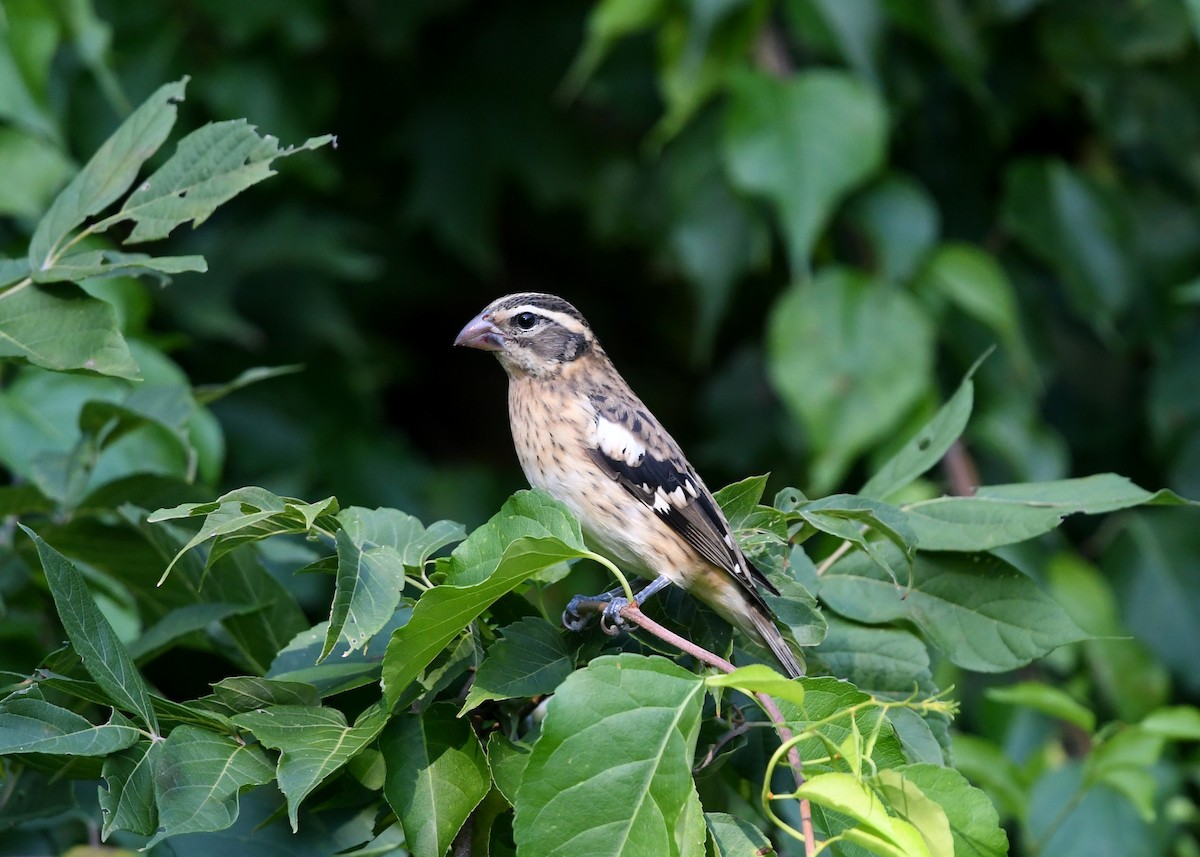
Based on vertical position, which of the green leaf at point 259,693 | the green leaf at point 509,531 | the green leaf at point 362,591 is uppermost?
the green leaf at point 362,591

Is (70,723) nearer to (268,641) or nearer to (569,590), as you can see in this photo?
(268,641)

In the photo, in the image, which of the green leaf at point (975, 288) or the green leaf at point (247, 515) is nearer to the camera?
the green leaf at point (247, 515)

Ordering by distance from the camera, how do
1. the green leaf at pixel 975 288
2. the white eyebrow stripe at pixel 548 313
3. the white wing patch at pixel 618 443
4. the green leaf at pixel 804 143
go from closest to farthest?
the white wing patch at pixel 618 443 → the white eyebrow stripe at pixel 548 313 → the green leaf at pixel 804 143 → the green leaf at pixel 975 288

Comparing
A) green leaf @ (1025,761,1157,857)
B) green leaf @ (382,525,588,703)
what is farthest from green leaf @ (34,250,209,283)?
green leaf @ (1025,761,1157,857)

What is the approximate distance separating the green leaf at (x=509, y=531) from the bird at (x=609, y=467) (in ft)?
1.71

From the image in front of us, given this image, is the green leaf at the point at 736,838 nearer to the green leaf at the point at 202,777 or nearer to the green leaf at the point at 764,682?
the green leaf at the point at 764,682

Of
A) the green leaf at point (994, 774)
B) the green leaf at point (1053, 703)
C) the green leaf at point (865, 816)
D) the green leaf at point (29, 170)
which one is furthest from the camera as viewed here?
the green leaf at point (29, 170)

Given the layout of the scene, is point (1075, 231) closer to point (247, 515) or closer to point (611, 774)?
point (611, 774)

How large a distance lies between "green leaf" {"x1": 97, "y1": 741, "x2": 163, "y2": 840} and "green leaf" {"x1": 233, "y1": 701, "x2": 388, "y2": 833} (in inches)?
5.2

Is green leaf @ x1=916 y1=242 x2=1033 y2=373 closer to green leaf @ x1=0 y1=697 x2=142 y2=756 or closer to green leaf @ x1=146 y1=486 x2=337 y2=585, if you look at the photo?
green leaf @ x1=146 y1=486 x2=337 y2=585

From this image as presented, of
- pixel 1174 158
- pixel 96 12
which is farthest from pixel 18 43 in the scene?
pixel 1174 158

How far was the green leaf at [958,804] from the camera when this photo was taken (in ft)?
5.53

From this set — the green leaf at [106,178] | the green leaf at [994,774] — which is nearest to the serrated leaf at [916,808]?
the green leaf at [106,178]

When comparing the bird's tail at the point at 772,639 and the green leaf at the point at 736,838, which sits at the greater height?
the green leaf at the point at 736,838
